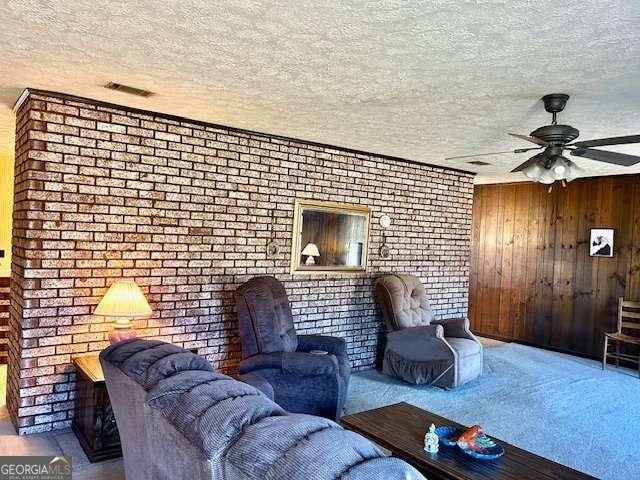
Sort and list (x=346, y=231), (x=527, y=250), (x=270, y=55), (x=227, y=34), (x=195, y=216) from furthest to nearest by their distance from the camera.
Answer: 1. (x=527, y=250)
2. (x=346, y=231)
3. (x=195, y=216)
4. (x=270, y=55)
5. (x=227, y=34)

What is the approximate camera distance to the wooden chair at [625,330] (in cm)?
554

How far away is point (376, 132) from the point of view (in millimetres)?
4148

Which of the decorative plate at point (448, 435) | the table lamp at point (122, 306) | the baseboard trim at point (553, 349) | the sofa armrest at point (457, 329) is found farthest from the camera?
the baseboard trim at point (553, 349)

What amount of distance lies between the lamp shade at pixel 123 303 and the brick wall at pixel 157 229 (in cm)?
27

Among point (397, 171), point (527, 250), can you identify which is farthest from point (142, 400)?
point (527, 250)

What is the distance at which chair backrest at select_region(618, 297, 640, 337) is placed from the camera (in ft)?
18.5

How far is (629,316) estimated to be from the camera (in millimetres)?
5660

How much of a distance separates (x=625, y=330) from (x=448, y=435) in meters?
4.59

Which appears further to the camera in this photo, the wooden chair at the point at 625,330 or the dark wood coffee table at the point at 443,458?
the wooden chair at the point at 625,330

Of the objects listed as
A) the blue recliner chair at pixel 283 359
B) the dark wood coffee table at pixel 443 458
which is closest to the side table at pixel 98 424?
the blue recliner chair at pixel 283 359

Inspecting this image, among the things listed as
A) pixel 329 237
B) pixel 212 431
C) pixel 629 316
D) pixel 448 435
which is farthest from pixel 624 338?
pixel 212 431

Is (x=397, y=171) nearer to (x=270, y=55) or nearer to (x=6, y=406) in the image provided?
(x=270, y=55)

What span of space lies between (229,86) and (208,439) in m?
2.33

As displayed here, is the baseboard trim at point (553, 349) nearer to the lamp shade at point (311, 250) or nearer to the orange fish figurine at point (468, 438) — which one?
the lamp shade at point (311, 250)
